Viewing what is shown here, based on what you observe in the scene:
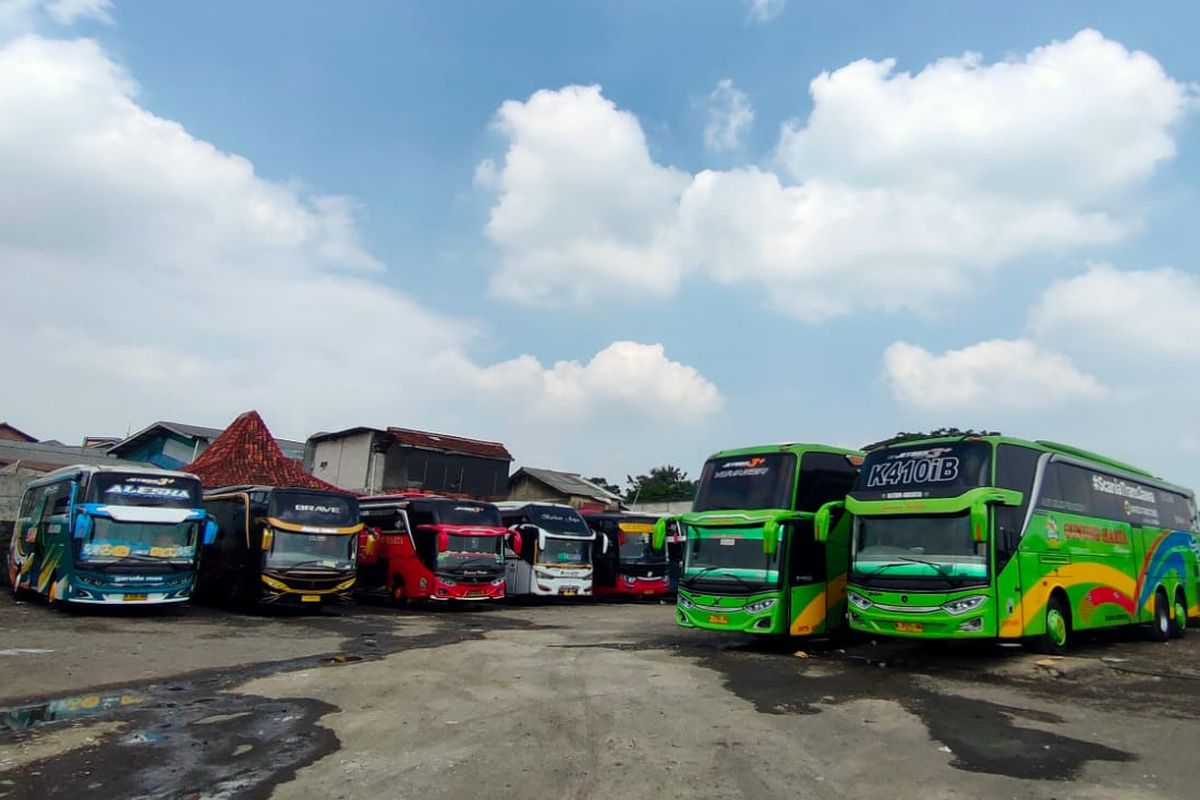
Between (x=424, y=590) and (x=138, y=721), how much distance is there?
12691 mm

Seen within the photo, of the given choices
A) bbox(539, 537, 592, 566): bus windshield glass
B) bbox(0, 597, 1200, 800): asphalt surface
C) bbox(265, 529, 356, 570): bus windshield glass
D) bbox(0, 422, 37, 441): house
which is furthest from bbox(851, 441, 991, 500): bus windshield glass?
bbox(0, 422, 37, 441): house

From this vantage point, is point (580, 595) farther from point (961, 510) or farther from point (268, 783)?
point (268, 783)

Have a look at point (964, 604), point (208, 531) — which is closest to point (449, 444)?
point (208, 531)

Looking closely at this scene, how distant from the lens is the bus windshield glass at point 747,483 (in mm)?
13289

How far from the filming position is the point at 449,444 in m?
41.0

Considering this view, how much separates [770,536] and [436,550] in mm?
10246

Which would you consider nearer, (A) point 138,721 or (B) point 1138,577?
(A) point 138,721

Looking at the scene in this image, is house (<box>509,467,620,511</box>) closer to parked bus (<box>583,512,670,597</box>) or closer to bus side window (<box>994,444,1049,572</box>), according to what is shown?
parked bus (<box>583,512,670,597</box>)

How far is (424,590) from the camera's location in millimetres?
20281

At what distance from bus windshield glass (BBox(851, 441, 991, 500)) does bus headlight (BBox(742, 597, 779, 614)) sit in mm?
2023

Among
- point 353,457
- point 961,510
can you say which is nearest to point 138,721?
point 961,510

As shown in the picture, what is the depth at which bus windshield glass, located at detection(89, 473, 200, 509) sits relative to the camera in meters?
16.6

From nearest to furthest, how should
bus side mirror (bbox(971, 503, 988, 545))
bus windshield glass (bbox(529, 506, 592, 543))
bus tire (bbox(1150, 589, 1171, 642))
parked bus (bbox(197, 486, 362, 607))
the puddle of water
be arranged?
the puddle of water
bus side mirror (bbox(971, 503, 988, 545))
bus tire (bbox(1150, 589, 1171, 642))
parked bus (bbox(197, 486, 362, 607))
bus windshield glass (bbox(529, 506, 592, 543))

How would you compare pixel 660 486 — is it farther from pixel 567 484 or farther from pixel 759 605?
pixel 759 605
